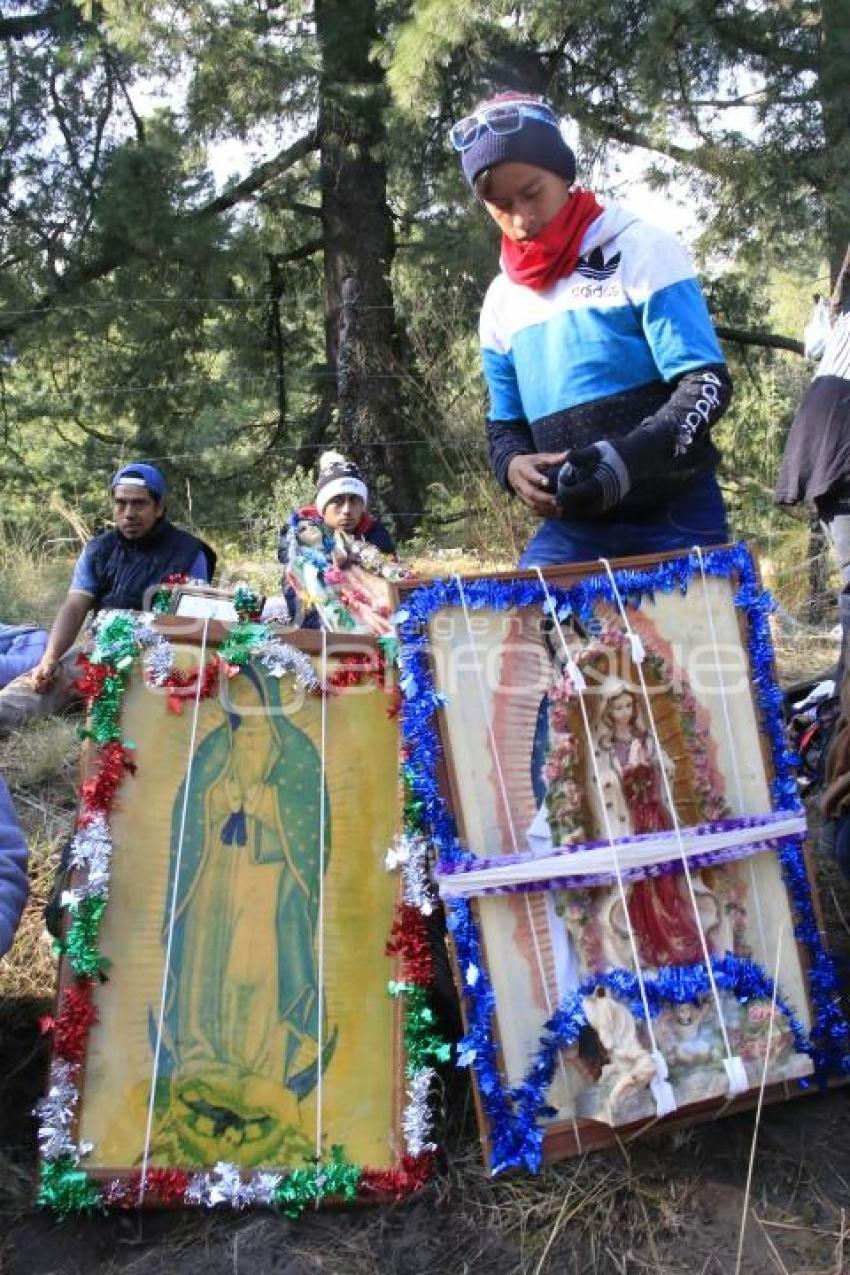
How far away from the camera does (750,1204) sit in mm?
1927

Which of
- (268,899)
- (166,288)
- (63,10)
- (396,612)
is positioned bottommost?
(268,899)

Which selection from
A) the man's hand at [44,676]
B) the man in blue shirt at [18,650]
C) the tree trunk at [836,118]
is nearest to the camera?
the man's hand at [44,676]

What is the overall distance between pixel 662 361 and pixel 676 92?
5.54 m

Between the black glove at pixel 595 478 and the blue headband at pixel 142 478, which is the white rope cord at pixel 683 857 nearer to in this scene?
the black glove at pixel 595 478

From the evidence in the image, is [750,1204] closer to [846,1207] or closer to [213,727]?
[846,1207]

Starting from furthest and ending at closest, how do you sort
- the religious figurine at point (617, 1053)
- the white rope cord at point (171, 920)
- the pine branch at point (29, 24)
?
the pine branch at point (29, 24), the white rope cord at point (171, 920), the religious figurine at point (617, 1053)

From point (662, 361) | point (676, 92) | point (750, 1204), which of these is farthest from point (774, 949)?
point (676, 92)

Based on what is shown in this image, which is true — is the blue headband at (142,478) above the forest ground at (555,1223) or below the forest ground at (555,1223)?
above

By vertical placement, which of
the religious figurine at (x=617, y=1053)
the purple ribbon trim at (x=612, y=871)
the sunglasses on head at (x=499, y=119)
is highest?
the sunglasses on head at (x=499, y=119)

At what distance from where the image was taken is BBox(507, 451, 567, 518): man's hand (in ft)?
7.17

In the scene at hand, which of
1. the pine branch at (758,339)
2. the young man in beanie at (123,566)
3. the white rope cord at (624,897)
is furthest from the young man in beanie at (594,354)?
the pine branch at (758,339)

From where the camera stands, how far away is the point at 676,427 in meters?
2.08

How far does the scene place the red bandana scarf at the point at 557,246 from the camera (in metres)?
2.16

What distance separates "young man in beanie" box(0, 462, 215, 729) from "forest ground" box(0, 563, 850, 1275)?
121 inches
